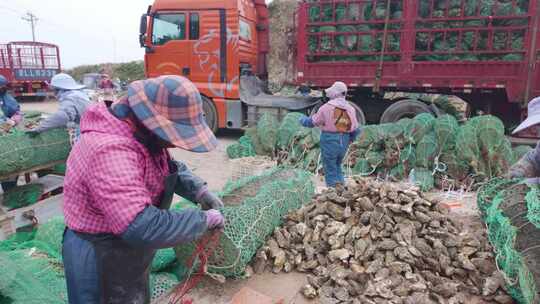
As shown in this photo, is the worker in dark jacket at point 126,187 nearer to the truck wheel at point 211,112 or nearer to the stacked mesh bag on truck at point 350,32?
the stacked mesh bag on truck at point 350,32

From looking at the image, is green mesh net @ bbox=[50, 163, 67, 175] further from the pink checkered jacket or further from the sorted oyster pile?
the pink checkered jacket

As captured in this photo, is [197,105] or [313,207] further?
[313,207]

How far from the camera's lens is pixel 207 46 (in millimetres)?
9148

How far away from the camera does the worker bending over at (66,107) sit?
4.63 m

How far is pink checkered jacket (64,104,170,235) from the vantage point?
4.62 ft

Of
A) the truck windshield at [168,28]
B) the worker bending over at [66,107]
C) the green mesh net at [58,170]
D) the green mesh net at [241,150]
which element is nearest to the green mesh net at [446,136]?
the green mesh net at [241,150]

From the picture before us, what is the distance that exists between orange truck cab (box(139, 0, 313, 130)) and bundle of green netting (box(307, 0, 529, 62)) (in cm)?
183

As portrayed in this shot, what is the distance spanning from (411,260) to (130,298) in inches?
80.6

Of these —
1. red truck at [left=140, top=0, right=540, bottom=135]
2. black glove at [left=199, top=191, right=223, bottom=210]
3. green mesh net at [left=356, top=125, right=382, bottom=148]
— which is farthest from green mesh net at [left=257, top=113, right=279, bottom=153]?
black glove at [left=199, top=191, right=223, bottom=210]

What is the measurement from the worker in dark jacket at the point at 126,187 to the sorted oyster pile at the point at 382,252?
1343 millimetres

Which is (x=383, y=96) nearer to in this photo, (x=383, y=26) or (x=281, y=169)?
(x=383, y=26)

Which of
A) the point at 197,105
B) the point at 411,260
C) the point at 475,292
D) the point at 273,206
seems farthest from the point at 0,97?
the point at 475,292

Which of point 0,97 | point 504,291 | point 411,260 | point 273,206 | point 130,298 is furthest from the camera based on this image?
point 0,97

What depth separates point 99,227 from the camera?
1596 mm
